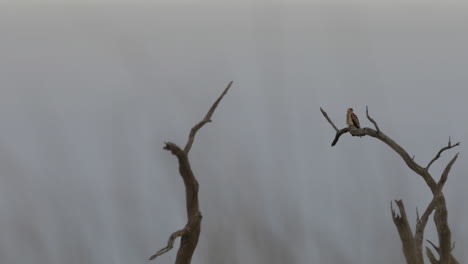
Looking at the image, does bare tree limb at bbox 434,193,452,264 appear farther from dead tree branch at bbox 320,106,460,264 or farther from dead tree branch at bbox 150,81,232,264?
dead tree branch at bbox 150,81,232,264

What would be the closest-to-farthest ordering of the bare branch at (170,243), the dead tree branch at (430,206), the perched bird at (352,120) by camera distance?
the bare branch at (170,243)
the dead tree branch at (430,206)
the perched bird at (352,120)

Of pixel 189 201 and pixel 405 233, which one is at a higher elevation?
pixel 189 201

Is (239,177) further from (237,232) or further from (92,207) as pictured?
A: (92,207)

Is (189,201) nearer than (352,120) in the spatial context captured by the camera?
Yes

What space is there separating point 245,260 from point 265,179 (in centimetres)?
23

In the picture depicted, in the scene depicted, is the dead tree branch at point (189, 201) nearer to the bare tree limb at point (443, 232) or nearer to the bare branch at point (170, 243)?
the bare branch at point (170, 243)

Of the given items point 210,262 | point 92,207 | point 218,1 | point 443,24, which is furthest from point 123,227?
point 443,24

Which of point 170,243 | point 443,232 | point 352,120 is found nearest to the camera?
point 170,243

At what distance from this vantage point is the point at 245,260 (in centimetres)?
172

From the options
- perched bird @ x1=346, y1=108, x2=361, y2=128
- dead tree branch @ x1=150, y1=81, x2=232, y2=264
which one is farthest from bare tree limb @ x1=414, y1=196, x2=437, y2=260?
dead tree branch @ x1=150, y1=81, x2=232, y2=264

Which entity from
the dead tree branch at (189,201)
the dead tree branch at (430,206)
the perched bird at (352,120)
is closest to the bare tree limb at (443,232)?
the dead tree branch at (430,206)

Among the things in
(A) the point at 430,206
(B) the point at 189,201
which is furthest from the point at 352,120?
(B) the point at 189,201

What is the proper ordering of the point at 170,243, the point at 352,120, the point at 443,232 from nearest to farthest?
the point at 170,243 < the point at 443,232 < the point at 352,120

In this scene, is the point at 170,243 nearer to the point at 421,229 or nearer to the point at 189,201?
the point at 189,201
